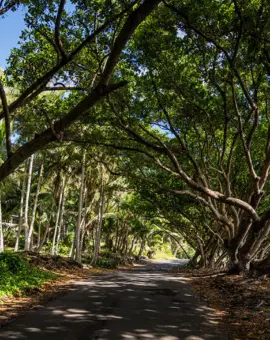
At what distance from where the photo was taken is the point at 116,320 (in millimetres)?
7887

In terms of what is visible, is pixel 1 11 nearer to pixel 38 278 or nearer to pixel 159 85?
pixel 159 85

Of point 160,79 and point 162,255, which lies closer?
point 160,79

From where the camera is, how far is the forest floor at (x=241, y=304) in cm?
740

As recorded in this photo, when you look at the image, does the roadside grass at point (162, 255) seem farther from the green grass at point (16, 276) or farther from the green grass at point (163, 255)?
the green grass at point (16, 276)

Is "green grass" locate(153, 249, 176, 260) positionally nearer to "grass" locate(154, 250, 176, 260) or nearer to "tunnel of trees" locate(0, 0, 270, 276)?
"grass" locate(154, 250, 176, 260)

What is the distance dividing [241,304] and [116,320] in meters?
4.08

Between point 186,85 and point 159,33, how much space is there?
230 centimetres

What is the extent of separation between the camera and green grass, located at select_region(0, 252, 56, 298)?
35.0ft

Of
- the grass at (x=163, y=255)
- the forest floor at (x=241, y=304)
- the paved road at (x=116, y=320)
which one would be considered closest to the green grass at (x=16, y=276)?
the paved road at (x=116, y=320)

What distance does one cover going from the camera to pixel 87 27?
10922 millimetres

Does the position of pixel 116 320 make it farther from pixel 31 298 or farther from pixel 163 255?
pixel 163 255

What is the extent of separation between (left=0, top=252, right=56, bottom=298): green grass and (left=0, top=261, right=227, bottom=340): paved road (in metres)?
1.41

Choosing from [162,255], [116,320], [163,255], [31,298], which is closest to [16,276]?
[31,298]

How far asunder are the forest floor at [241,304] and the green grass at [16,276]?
222 inches
